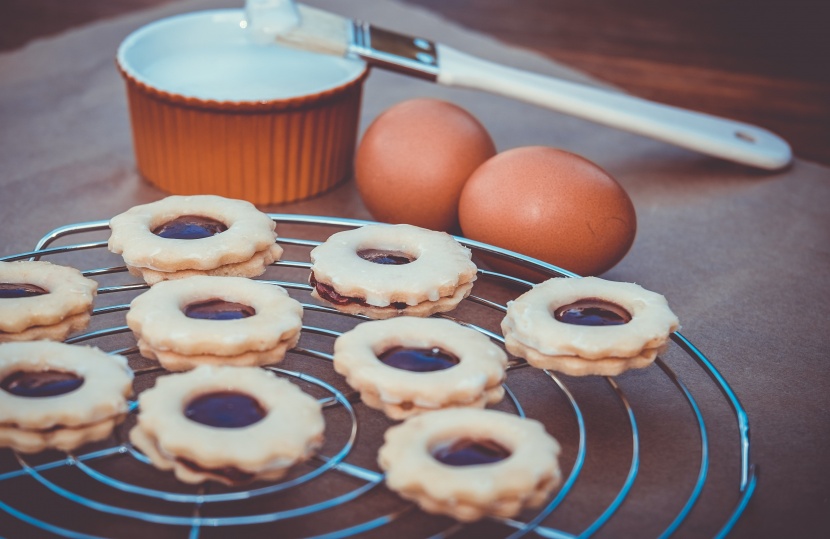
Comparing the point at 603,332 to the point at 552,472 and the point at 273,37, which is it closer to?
the point at 552,472

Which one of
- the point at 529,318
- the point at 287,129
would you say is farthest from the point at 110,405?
the point at 287,129

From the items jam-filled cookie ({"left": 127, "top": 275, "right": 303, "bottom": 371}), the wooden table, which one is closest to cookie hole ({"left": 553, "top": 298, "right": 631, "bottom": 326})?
jam-filled cookie ({"left": 127, "top": 275, "right": 303, "bottom": 371})

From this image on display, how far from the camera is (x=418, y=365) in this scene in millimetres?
837

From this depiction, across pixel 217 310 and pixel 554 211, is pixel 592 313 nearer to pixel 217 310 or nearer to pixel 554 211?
pixel 554 211

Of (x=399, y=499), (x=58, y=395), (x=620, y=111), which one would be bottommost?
(x=399, y=499)

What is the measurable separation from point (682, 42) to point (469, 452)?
1.94m

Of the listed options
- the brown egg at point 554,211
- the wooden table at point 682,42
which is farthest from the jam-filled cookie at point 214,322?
the wooden table at point 682,42

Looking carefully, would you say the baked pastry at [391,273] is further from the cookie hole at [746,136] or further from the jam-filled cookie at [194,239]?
the cookie hole at [746,136]

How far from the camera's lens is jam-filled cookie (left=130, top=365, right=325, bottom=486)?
703 millimetres

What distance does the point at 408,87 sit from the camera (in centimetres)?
199

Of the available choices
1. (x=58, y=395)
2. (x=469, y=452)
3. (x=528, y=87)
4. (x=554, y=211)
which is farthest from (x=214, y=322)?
(x=528, y=87)

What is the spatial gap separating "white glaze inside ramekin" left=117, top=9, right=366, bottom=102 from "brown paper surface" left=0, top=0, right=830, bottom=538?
195 mm

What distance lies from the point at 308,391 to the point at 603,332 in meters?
0.34

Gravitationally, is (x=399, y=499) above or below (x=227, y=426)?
below
